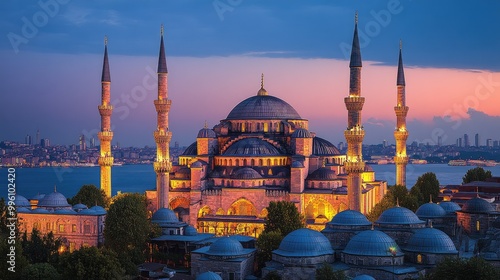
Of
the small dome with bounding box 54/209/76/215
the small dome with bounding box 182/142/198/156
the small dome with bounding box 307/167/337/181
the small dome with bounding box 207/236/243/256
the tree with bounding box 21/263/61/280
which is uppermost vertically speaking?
the small dome with bounding box 182/142/198/156

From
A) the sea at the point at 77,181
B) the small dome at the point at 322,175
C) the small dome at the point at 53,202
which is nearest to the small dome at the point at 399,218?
the small dome at the point at 322,175

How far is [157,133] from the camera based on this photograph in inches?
1272

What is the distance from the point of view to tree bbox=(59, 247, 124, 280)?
1911 centimetres

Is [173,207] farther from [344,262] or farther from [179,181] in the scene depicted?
[344,262]

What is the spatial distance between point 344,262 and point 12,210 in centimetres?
1119

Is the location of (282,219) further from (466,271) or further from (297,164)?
(466,271)

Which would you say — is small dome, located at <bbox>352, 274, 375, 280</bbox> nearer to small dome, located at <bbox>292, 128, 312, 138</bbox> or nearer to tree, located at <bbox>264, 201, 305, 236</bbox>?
tree, located at <bbox>264, 201, 305, 236</bbox>

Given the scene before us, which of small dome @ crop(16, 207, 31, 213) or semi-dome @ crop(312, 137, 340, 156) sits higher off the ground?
semi-dome @ crop(312, 137, 340, 156)

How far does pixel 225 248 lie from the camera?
2117cm

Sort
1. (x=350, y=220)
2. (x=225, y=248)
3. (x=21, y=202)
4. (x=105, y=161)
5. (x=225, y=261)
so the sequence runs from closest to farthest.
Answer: (x=225, y=261) → (x=225, y=248) → (x=350, y=220) → (x=21, y=202) → (x=105, y=161)

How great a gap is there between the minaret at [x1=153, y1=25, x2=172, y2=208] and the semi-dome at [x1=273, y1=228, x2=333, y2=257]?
38.9 ft

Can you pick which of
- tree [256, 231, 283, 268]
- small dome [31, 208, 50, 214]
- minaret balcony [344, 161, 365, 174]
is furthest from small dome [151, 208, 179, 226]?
minaret balcony [344, 161, 365, 174]

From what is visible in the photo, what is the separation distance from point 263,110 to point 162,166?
7048mm

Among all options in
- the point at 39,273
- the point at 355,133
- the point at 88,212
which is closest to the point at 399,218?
the point at 355,133
